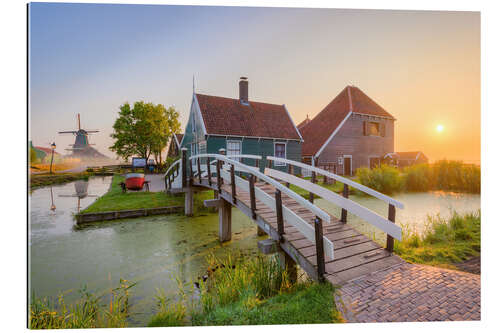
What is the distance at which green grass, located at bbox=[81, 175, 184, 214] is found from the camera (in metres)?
5.82

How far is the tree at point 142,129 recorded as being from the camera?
13.2 feet

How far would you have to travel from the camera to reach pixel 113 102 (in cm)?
352

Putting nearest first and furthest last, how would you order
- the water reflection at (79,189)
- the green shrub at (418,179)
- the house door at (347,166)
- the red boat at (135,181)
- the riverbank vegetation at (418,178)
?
1. the water reflection at (79,189)
2. the riverbank vegetation at (418,178)
3. the green shrub at (418,179)
4. the red boat at (135,181)
5. the house door at (347,166)

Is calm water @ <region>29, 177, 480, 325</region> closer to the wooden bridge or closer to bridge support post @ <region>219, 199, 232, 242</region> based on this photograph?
bridge support post @ <region>219, 199, 232, 242</region>

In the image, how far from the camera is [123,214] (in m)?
5.59

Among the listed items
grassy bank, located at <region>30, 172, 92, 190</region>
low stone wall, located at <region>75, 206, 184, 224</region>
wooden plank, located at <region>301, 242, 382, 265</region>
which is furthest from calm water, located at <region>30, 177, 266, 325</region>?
wooden plank, located at <region>301, 242, 382, 265</region>

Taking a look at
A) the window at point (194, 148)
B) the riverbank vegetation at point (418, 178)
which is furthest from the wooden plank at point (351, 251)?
the window at point (194, 148)

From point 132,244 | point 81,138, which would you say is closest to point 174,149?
point 132,244

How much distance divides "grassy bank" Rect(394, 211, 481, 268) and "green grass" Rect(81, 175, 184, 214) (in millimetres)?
5498

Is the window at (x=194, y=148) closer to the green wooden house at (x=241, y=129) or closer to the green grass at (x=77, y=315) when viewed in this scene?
the green wooden house at (x=241, y=129)

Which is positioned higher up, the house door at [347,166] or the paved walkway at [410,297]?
the house door at [347,166]

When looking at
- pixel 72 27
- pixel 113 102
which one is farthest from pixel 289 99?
pixel 72 27

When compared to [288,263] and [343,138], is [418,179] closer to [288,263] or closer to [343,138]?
[343,138]
